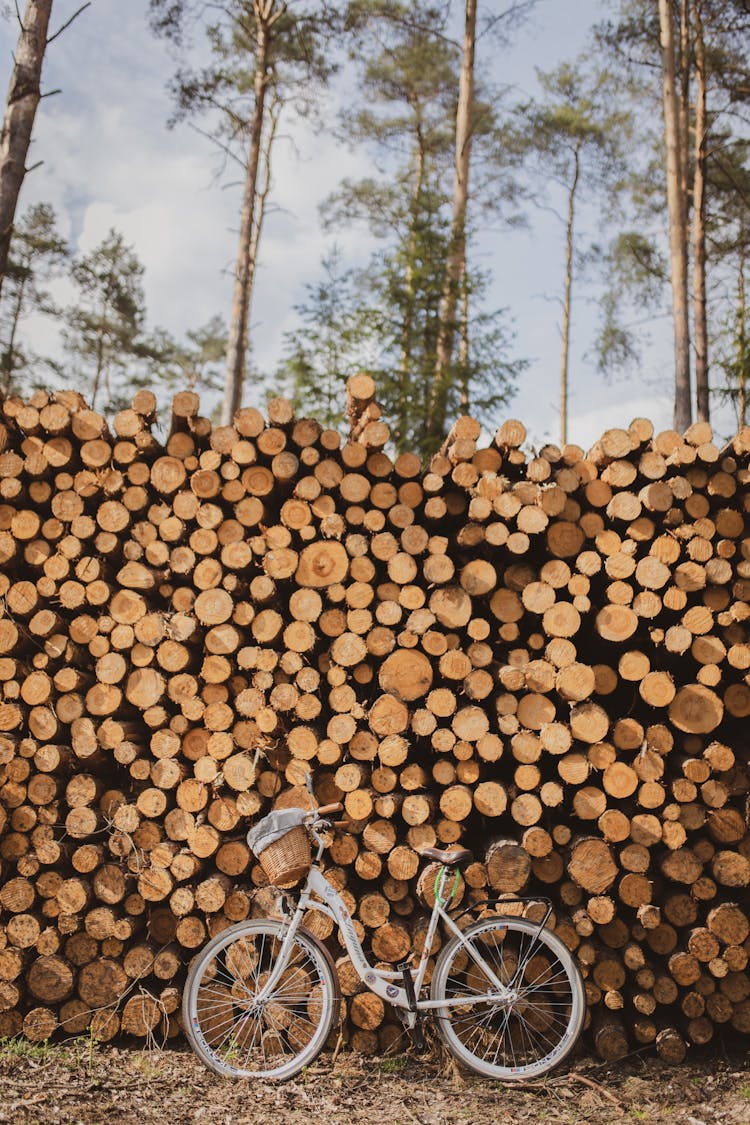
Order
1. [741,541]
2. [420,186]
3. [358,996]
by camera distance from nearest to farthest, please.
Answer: [358,996]
[741,541]
[420,186]

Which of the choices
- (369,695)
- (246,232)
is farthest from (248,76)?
(369,695)

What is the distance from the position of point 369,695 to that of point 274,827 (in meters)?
0.91

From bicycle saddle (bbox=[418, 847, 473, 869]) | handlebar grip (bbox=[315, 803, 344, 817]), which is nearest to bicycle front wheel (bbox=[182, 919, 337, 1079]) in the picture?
handlebar grip (bbox=[315, 803, 344, 817])

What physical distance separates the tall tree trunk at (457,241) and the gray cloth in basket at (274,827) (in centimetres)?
740

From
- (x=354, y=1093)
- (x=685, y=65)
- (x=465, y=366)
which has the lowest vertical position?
(x=354, y=1093)

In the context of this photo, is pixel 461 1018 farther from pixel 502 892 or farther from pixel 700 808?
pixel 700 808

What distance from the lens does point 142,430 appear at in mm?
4301

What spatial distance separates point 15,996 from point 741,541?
3.93 meters

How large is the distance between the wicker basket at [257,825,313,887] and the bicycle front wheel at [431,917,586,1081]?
672mm

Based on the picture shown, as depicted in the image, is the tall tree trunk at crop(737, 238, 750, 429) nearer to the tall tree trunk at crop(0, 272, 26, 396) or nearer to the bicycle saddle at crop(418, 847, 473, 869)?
the bicycle saddle at crop(418, 847, 473, 869)

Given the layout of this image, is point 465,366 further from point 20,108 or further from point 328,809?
point 328,809

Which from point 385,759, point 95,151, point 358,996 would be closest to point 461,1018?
point 358,996

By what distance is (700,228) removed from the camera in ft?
41.9

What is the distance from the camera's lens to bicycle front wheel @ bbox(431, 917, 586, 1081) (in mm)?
3371
